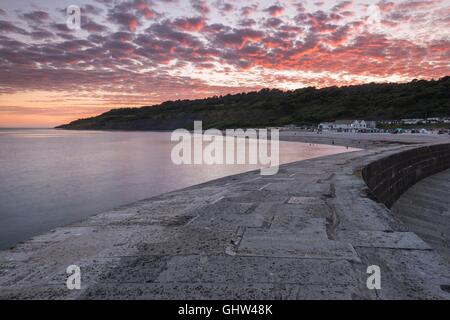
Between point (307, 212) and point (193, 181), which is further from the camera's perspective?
point (193, 181)

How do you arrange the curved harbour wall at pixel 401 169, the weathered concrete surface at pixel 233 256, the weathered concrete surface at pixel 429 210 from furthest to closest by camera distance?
1. the curved harbour wall at pixel 401 169
2. the weathered concrete surface at pixel 429 210
3. the weathered concrete surface at pixel 233 256

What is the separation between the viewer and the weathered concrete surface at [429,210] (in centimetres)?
781

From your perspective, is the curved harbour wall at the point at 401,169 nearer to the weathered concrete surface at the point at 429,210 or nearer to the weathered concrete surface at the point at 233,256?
the weathered concrete surface at the point at 429,210

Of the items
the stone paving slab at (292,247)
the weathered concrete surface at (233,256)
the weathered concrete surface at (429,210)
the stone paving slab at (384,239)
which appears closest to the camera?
the weathered concrete surface at (233,256)

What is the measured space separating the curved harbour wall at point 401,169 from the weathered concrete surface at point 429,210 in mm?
322

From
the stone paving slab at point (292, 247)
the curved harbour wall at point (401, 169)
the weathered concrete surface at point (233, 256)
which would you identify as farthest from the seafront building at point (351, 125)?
the stone paving slab at point (292, 247)

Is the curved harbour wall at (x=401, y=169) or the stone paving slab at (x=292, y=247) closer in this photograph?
the stone paving slab at (x=292, y=247)

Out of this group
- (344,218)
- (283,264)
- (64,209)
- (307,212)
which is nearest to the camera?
(283,264)

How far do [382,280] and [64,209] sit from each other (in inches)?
488

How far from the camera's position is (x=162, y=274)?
2768 mm

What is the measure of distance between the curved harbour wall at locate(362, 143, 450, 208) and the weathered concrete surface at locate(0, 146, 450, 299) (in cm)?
351

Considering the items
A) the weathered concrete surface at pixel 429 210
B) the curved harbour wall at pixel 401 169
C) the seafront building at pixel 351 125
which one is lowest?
the weathered concrete surface at pixel 429 210

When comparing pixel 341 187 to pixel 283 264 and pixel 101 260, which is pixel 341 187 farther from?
pixel 101 260
